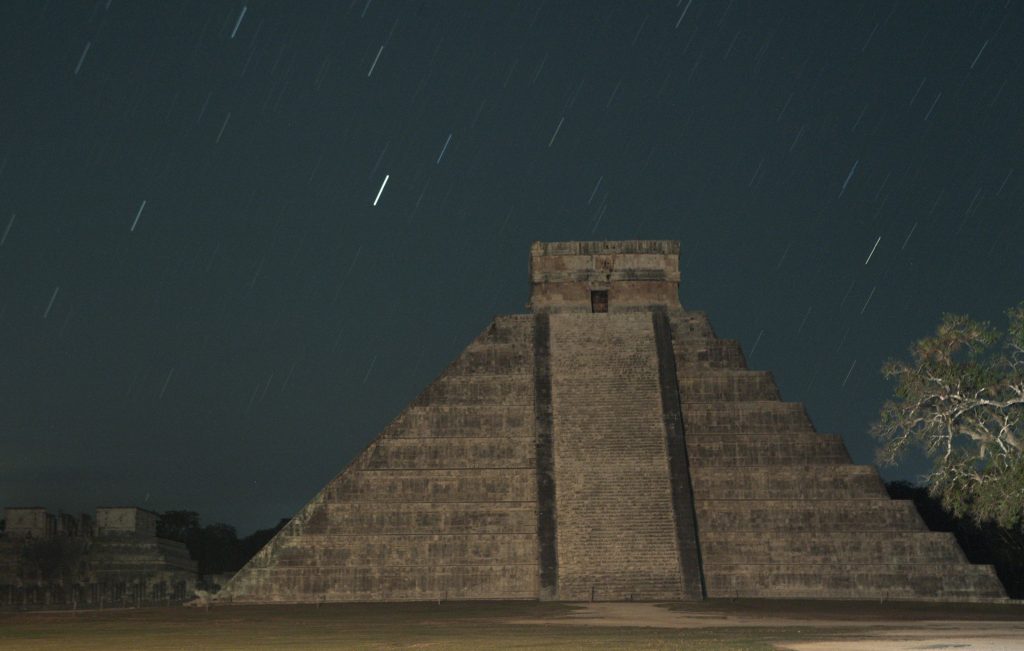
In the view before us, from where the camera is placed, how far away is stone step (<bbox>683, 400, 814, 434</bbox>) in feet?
99.5

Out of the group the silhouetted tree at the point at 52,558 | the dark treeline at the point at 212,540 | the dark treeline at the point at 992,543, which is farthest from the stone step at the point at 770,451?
the dark treeline at the point at 212,540

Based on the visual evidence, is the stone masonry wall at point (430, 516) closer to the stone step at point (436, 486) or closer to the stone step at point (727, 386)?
the stone step at point (436, 486)

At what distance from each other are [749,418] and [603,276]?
6904 millimetres

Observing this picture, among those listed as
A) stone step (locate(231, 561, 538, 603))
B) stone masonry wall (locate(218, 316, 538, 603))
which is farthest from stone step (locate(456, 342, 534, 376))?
stone step (locate(231, 561, 538, 603))

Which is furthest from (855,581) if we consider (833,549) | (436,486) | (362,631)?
(362,631)

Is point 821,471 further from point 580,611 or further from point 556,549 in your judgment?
point 580,611

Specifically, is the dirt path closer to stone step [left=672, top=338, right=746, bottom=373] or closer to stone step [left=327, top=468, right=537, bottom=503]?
stone step [left=327, top=468, right=537, bottom=503]

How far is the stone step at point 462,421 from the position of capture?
30.8 m

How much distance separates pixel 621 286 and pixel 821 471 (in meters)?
8.75

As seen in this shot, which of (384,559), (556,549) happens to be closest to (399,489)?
(384,559)

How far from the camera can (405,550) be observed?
28.2 m

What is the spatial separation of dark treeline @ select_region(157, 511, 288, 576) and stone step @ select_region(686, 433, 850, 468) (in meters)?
46.3

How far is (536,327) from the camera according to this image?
1331 inches

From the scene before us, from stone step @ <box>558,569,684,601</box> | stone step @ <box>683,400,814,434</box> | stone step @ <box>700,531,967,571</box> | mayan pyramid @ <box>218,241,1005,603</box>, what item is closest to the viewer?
stone step @ <box>558,569,684,601</box>
